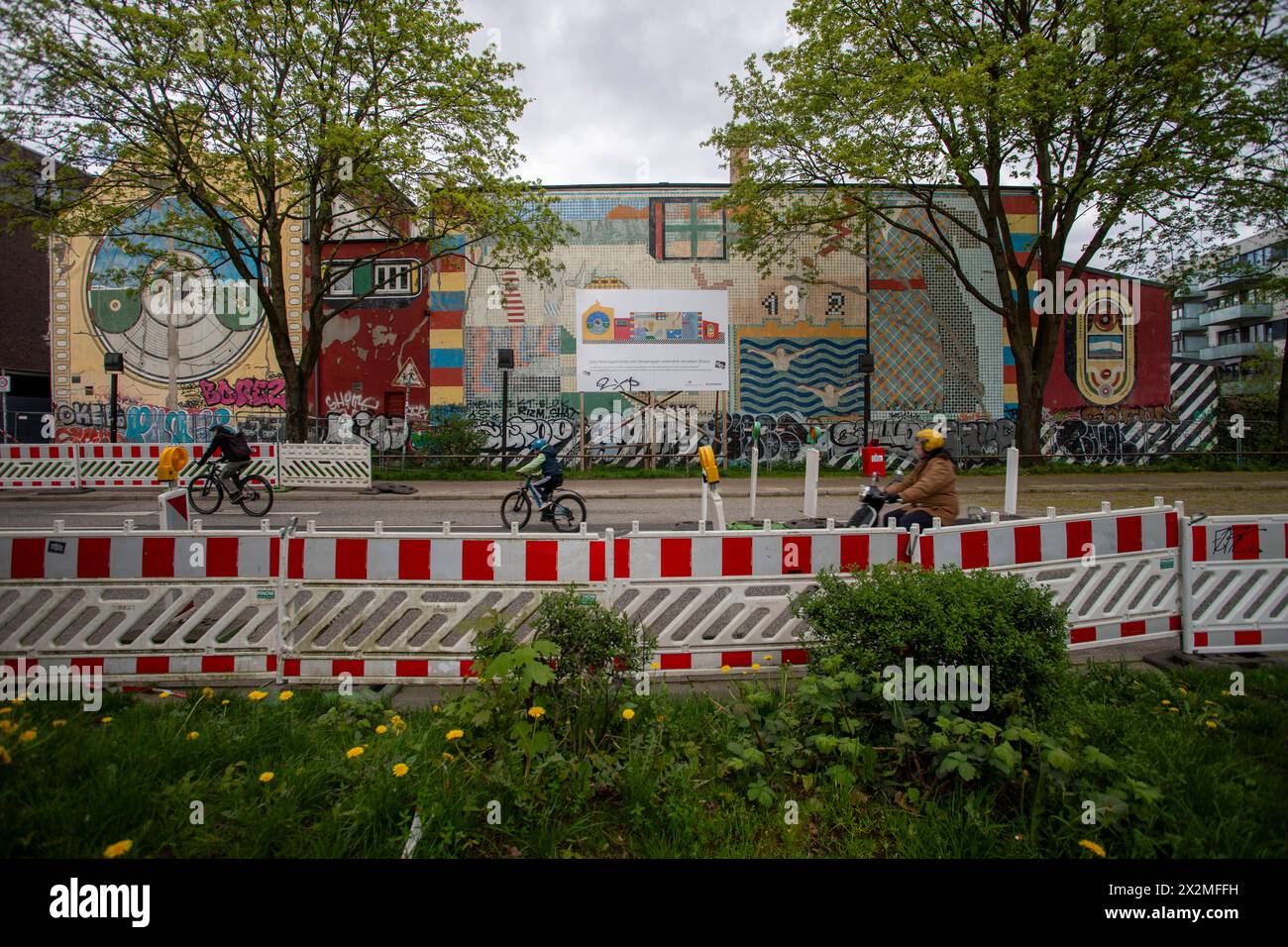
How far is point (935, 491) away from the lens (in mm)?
6559

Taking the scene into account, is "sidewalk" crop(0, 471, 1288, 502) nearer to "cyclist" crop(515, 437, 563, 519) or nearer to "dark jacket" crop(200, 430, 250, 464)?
"dark jacket" crop(200, 430, 250, 464)

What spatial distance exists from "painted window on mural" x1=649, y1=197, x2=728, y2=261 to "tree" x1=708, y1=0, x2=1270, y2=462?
1977 millimetres

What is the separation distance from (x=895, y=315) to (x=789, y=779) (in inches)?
933

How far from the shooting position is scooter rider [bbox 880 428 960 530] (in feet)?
21.4

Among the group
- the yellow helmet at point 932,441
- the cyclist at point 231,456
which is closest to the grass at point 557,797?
the yellow helmet at point 932,441

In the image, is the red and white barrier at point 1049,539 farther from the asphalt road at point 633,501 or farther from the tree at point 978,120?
the tree at point 978,120

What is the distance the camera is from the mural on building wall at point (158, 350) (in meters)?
24.3

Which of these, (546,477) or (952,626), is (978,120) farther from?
(952,626)

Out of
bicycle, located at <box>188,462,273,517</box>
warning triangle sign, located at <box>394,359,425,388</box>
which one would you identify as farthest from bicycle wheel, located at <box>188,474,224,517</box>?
warning triangle sign, located at <box>394,359,425,388</box>

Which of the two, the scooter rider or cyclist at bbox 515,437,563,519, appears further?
cyclist at bbox 515,437,563,519

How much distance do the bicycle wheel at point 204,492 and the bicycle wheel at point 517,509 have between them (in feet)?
18.8

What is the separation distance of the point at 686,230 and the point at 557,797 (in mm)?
23645

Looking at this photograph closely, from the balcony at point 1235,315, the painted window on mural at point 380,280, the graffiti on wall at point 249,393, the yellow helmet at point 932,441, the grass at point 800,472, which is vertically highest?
the balcony at point 1235,315
